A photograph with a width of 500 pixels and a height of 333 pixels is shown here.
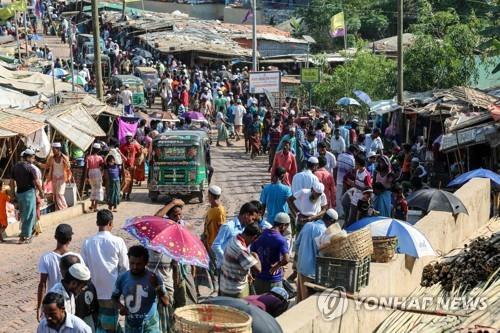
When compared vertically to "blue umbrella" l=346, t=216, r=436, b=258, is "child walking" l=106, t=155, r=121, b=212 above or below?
below

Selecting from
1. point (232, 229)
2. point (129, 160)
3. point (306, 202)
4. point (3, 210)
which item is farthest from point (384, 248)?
point (129, 160)

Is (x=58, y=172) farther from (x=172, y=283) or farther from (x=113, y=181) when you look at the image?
(x=172, y=283)

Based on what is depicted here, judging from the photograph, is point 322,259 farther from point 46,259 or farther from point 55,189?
point 55,189

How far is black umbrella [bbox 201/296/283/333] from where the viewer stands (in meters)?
6.92

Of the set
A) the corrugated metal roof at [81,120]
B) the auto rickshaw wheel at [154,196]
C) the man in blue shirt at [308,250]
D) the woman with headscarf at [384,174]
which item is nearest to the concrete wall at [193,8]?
the corrugated metal roof at [81,120]

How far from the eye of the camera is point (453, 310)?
9406mm

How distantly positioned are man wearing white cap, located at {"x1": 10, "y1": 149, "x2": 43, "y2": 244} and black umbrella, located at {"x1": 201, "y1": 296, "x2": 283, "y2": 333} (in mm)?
8424

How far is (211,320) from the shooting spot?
275 inches

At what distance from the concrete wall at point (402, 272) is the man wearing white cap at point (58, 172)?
7839 mm

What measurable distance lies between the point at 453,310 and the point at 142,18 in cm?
4285

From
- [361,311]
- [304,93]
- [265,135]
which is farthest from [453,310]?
[304,93]

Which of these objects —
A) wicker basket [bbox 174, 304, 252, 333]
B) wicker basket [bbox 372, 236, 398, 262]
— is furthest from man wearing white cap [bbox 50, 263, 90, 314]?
wicker basket [bbox 372, 236, 398, 262]

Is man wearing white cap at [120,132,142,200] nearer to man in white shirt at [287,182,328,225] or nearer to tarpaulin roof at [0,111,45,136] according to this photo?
tarpaulin roof at [0,111,45,136]

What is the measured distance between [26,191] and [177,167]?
4991 mm
